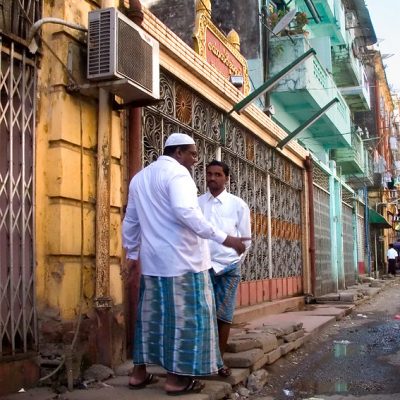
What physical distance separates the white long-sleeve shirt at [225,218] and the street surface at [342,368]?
1.10 meters

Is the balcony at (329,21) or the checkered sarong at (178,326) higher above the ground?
the balcony at (329,21)

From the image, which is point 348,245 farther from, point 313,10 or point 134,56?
point 134,56

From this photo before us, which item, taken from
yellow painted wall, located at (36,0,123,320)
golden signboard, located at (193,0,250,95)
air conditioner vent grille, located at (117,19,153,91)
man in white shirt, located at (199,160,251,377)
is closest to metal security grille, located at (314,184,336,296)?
golden signboard, located at (193,0,250,95)

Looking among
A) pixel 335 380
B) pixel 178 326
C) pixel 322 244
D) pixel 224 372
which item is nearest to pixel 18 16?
pixel 178 326

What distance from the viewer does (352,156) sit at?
20438 mm

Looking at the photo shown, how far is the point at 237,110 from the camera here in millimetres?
7809

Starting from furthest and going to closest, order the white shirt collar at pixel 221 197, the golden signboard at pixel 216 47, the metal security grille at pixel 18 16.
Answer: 1. the golden signboard at pixel 216 47
2. the white shirt collar at pixel 221 197
3. the metal security grille at pixel 18 16

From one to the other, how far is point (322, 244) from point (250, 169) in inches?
213

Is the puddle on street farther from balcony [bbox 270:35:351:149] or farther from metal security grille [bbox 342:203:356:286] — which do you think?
metal security grille [bbox 342:203:356:286]

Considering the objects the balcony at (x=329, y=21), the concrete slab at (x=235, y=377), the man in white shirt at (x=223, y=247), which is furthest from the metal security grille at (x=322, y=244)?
the man in white shirt at (x=223, y=247)

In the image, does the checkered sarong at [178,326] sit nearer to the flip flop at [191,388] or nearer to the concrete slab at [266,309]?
the flip flop at [191,388]

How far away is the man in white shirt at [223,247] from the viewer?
4.41m

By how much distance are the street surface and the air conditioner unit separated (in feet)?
8.63

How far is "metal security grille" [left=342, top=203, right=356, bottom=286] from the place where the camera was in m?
17.7
